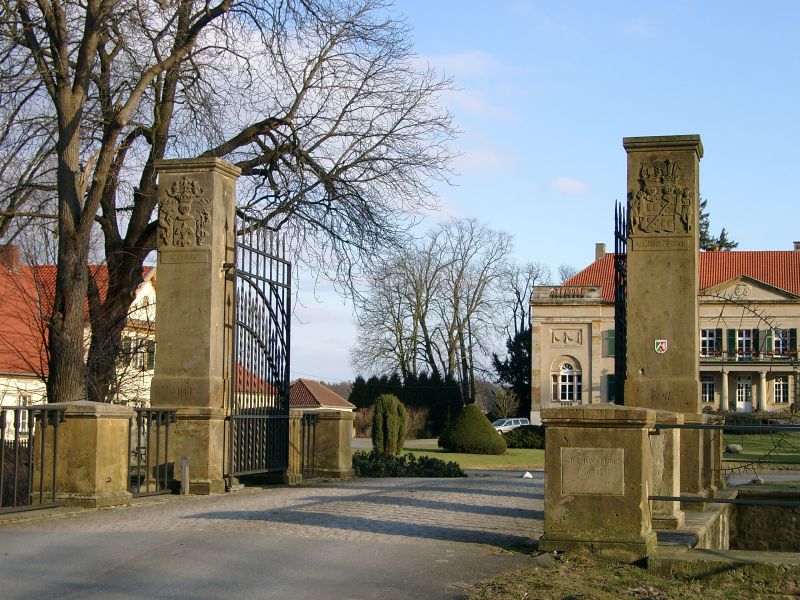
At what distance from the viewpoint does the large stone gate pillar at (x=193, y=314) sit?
12516mm

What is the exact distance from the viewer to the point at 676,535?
8.64m

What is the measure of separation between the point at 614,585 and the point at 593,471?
1167 millimetres

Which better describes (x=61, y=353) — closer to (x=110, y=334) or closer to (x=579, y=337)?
(x=110, y=334)

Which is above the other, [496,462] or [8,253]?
[8,253]

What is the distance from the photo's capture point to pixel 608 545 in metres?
7.60

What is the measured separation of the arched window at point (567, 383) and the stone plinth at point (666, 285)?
2222 inches

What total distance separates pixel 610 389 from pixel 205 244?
54794mm

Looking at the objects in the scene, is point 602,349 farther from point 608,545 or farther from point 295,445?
point 608,545

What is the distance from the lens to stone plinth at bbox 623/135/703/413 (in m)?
11.4

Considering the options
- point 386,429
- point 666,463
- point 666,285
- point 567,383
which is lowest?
point 386,429

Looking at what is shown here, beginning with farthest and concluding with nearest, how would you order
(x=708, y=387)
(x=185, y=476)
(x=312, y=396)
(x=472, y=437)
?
1. (x=708, y=387)
2. (x=312, y=396)
3. (x=472, y=437)
4. (x=185, y=476)

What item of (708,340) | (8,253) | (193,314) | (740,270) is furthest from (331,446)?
(740,270)

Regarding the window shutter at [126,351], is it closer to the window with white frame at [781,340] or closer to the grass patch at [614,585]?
the window with white frame at [781,340]

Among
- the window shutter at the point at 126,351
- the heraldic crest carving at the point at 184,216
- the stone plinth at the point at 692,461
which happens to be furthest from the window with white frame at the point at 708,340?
the heraldic crest carving at the point at 184,216
